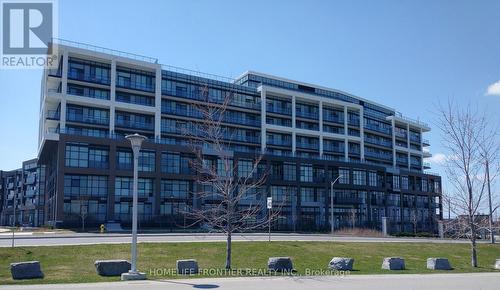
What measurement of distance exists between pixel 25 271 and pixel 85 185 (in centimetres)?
4951

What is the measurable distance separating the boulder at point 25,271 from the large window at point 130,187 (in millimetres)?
50625

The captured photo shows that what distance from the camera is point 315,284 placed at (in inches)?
592

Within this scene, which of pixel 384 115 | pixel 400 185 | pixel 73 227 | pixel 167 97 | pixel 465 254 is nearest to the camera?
pixel 465 254

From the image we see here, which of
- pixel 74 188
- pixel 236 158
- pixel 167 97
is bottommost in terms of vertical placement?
pixel 74 188

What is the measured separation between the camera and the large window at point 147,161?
67.4m

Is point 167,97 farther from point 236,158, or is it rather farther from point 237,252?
point 237,252

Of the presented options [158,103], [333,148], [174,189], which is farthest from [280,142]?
[158,103]

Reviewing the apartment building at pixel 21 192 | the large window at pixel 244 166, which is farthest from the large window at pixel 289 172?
the apartment building at pixel 21 192

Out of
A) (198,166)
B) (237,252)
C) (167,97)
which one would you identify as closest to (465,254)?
(237,252)

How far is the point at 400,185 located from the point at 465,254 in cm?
7174

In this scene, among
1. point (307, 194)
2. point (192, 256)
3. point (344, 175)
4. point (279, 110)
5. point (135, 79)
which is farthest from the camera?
point (344, 175)

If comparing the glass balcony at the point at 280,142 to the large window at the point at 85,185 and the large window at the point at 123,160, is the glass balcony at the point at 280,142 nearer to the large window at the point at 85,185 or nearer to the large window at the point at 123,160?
the large window at the point at 123,160

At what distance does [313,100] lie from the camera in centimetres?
9062

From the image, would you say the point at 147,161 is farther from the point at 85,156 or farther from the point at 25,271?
the point at 25,271
